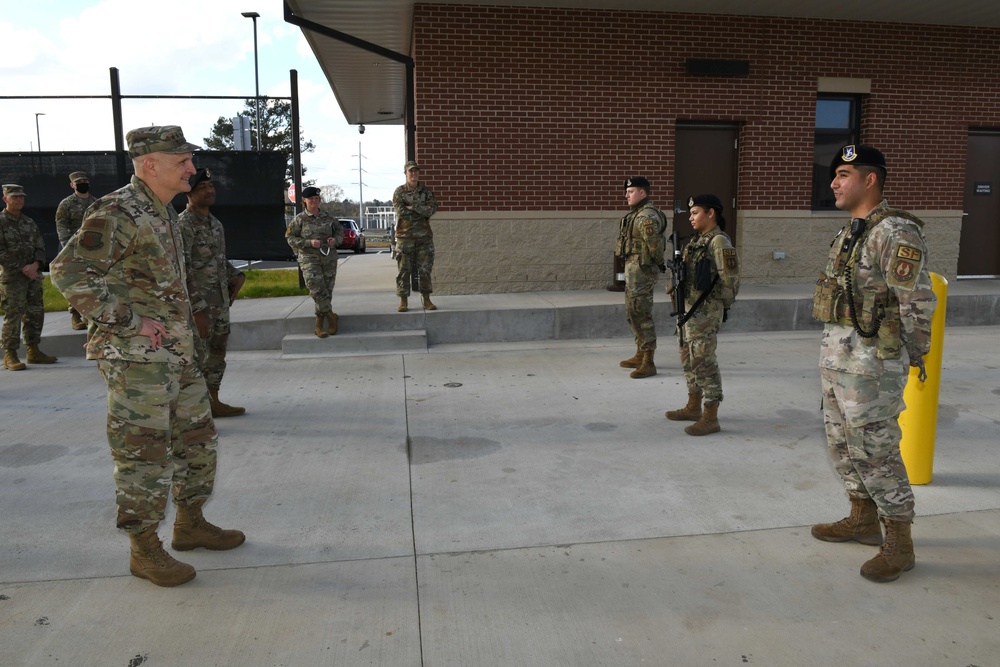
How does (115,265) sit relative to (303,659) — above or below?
above

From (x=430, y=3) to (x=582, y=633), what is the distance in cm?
948

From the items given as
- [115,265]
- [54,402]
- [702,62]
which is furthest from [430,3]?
[115,265]

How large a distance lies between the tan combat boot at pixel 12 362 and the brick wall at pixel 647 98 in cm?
557

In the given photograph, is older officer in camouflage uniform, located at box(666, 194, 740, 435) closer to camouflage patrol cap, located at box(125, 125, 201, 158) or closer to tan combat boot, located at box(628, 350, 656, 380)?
tan combat boot, located at box(628, 350, 656, 380)

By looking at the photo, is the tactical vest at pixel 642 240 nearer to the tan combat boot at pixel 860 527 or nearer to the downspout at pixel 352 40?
the tan combat boot at pixel 860 527

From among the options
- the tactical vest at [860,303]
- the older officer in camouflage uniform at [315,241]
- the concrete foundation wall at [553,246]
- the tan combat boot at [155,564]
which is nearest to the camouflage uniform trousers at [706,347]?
the tactical vest at [860,303]

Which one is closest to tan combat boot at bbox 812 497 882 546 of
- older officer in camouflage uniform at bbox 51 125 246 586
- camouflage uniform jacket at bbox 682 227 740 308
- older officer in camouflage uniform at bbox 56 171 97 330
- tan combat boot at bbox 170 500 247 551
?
camouflage uniform jacket at bbox 682 227 740 308

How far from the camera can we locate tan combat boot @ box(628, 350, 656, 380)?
24.6 ft

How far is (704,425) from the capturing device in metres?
5.60

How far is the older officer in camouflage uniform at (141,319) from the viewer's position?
3.20m

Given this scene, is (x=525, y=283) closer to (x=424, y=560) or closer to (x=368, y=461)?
(x=368, y=461)

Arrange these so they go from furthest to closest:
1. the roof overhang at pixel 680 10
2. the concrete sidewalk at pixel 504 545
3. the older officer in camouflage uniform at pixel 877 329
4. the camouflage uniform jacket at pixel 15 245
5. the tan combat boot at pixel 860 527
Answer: the roof overhang at pixel 680 10 → the camouflage uniform jacket at pixel 15 245 → the tan combat boot at pixel 860 527 → the older officer in camouflage uniform at pixel 877 329 → the concrete sidewalk at pixel 504 545

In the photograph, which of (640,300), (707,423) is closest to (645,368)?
(640,300)

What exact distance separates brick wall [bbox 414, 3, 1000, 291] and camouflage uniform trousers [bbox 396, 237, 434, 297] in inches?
51.6
